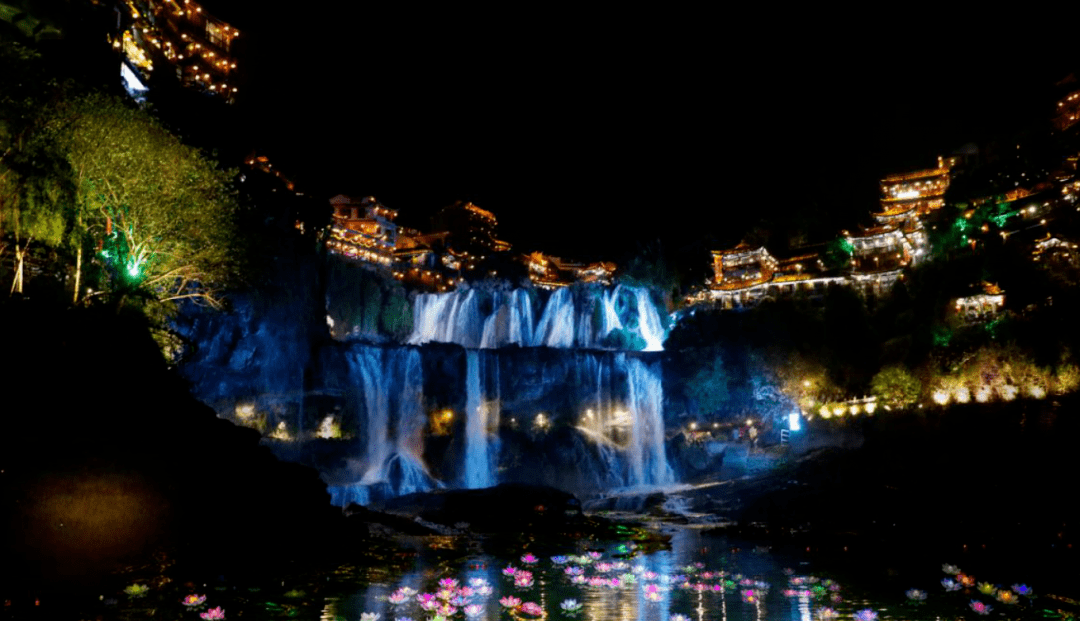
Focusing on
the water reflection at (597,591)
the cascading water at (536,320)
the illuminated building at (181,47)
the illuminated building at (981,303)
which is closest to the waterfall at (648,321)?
the cascading water at (536,320)

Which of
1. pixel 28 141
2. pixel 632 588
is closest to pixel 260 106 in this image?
pixel 28 141

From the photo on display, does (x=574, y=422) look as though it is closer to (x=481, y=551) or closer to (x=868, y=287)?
(x=481, y=551)

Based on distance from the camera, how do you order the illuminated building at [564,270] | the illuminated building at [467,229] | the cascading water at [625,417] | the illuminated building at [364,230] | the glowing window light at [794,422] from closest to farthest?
the glowing window light at [794,422] < the cascading water at [625,417] < the illuminated building at [364,230] < the illuminated building at [467,229] < the illuminated building at [564,270]

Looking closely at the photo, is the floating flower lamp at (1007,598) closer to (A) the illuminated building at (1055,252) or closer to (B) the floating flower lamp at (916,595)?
(B) the floating flower lamp at (916,595)

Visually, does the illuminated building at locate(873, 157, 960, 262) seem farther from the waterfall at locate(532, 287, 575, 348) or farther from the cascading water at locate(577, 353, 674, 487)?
the waterfall at locate(532, 287, 575, 348)

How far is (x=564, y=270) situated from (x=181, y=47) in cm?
4101

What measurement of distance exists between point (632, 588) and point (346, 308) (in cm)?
3899

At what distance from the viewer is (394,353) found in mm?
35531

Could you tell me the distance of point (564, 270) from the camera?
71.8m

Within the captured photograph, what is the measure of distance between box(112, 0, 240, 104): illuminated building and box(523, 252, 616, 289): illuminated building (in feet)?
106

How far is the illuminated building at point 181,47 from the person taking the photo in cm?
3922

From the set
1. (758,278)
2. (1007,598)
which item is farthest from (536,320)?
(1007,598)

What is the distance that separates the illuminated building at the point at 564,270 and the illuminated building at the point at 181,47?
32.3 m

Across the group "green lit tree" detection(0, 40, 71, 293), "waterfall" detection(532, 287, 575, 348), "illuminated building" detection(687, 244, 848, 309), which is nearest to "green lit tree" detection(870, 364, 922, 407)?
"illuminated building" detection(687, 244, 848, 309)
